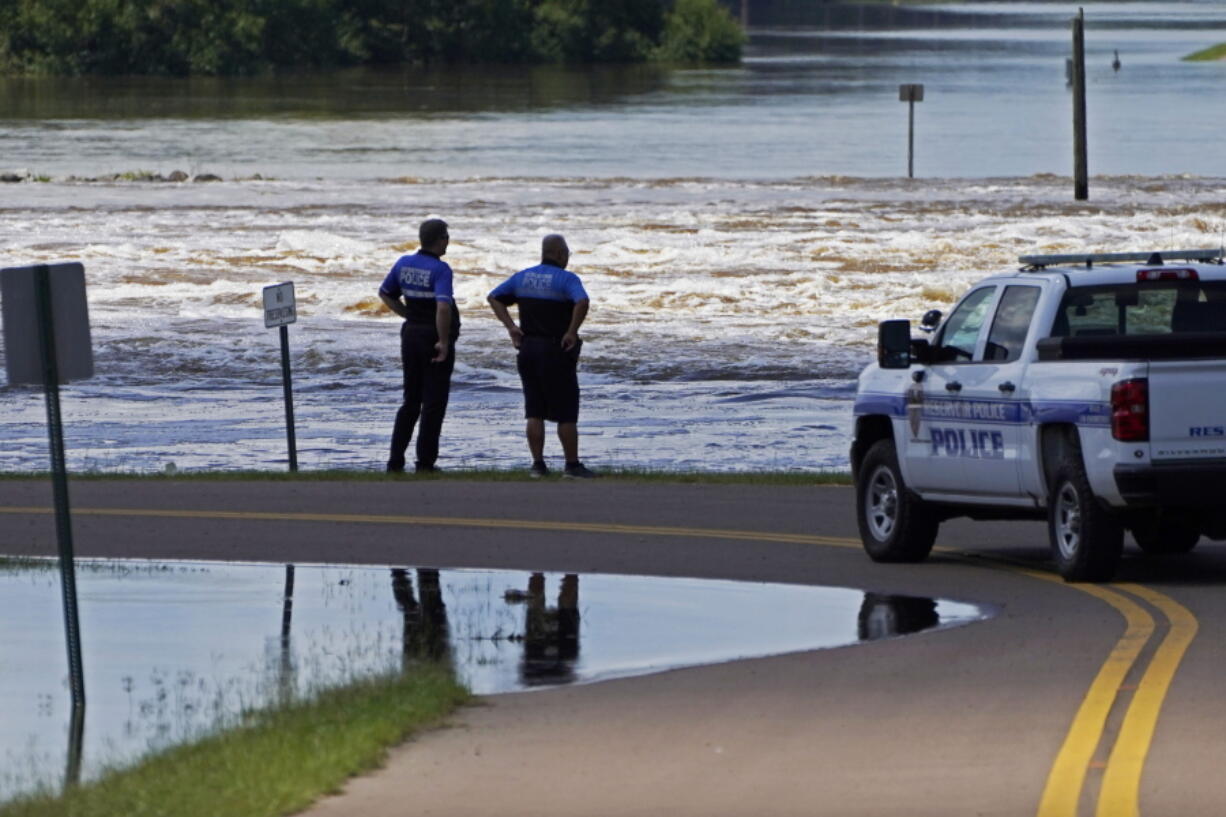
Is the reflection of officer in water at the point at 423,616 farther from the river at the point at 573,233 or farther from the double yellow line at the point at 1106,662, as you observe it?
the river at the point at 573,233

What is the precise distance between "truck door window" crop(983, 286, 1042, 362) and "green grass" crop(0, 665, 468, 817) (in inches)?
166

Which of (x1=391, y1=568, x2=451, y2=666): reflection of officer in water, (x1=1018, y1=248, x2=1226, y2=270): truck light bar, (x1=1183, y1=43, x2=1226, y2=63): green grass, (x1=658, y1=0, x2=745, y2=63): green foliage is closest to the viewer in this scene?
(x1=391, y1=568, x2=451, y2=666): reflection of officer in water

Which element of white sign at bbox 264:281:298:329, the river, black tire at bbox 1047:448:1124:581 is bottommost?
the river

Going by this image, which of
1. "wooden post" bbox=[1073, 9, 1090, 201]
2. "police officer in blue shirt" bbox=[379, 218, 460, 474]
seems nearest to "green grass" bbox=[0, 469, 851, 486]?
"police officer in blue shirt" bbox=[379, 218, 460, 474]

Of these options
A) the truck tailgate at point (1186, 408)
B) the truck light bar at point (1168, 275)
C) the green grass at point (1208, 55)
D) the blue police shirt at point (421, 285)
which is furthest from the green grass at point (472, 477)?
the green grass at point (1208, 55)

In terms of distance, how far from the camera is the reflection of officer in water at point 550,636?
10.4m

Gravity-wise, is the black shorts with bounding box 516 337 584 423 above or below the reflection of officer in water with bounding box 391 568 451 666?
above

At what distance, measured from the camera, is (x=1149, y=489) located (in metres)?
11.5

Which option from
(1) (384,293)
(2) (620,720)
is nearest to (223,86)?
(1) (384,293)

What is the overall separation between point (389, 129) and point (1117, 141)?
26.3 m

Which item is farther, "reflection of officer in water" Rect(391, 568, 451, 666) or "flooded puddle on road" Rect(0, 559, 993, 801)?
"reflection of officer in water" Rect(391, 568, 451, 666)

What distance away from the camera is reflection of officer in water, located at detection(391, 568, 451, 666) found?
35.9ft

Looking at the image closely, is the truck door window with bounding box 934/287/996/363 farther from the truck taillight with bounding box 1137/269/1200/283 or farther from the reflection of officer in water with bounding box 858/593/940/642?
the reflection of officer in water with bounding box 858/593/940/642

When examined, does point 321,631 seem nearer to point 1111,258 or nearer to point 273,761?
Result: point 273,761
